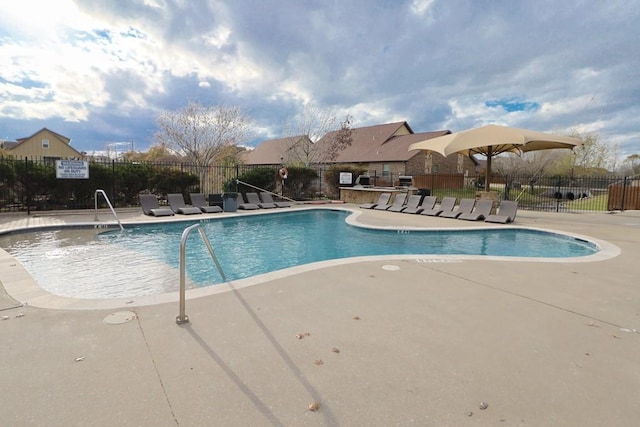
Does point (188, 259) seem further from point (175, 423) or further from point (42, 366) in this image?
point (175, 423)

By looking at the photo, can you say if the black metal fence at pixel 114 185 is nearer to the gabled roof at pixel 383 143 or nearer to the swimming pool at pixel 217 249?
the swimming pool at pixel 217 249

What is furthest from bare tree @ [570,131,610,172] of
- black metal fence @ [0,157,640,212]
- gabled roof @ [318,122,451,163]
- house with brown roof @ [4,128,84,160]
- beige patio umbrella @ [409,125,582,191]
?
house with brown roof @ [4,128,84,160]

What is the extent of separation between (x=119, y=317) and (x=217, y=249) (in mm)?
4987

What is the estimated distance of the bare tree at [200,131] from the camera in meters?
24.2

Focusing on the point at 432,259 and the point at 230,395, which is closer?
the point at 230,395

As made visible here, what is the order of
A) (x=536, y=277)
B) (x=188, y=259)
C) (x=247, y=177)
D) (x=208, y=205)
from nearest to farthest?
(x=536, y=277)
(x=188, y=259)
(x=208, y=205)
(x=247, y=177)

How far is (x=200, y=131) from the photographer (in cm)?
2480

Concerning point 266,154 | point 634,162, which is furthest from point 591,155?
point 266,154

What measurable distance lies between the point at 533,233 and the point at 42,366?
11942 mm

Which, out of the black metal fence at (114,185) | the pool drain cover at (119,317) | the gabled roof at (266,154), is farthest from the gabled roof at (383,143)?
the pool drain cover at (119,317)

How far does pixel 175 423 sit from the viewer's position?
2.07 metres

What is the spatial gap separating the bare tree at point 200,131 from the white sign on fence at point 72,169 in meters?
11.3

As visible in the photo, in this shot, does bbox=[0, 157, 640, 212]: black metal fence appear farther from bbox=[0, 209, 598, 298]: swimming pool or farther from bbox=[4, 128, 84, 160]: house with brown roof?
bbox=[4, 128, 84, 160]: house with brown roof

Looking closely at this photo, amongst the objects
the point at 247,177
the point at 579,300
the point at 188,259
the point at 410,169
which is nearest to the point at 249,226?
the point at 188,259
